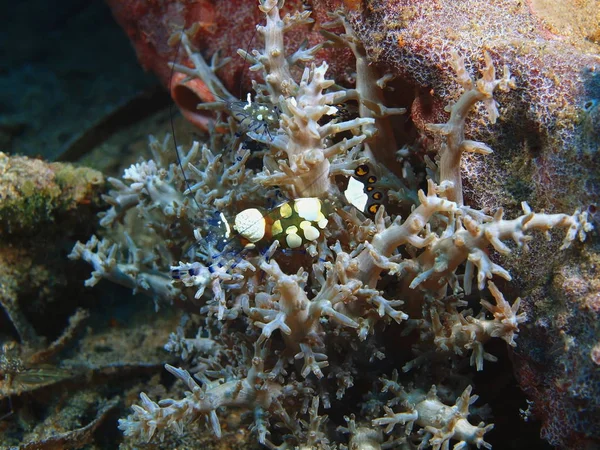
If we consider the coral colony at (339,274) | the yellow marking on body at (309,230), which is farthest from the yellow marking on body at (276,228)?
the yellow marking on body at (309,230)

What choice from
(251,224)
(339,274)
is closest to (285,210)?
(251,224)

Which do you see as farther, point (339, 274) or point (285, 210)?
point (285, 210)

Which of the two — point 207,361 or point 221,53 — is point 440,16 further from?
point 207,361

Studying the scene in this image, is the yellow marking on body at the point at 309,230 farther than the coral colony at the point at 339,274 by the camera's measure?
Yes

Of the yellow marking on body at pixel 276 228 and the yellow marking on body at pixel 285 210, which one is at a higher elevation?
the yellow marking on body at pixel 285 210

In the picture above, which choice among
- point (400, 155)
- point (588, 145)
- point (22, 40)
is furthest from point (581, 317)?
point (22, 40)

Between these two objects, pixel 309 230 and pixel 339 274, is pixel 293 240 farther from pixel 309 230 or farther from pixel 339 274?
pixel 339 274

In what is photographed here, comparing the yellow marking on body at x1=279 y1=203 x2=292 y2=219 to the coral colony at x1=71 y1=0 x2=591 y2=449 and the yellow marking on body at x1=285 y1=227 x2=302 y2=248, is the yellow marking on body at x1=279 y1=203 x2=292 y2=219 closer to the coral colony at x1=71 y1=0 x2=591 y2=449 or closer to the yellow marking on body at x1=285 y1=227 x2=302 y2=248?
the coral colony at x1=71 y1=0 x2=591 y2=449

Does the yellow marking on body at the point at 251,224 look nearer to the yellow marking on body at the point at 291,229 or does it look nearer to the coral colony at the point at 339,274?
the coral colony at the point at 339,274

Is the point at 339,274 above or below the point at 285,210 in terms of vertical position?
below
